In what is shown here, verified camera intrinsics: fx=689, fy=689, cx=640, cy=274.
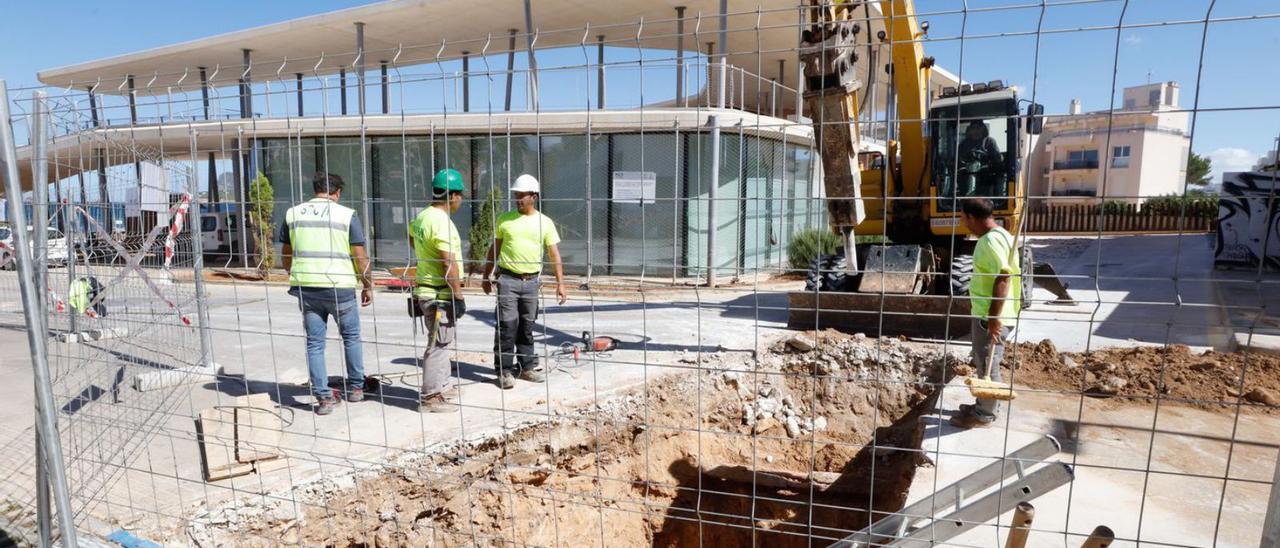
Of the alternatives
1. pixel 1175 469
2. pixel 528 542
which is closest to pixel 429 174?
pixel 528 542

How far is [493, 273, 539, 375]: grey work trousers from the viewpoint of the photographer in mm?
5188

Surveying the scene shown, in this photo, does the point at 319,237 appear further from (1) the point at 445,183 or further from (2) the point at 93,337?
(2) the point at 93,337

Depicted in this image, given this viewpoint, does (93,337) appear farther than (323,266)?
Yes

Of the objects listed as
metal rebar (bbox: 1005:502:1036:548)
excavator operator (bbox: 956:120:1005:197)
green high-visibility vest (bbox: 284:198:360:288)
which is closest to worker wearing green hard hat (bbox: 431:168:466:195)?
green high-visibility vest (bbox: 284:198:360:288)

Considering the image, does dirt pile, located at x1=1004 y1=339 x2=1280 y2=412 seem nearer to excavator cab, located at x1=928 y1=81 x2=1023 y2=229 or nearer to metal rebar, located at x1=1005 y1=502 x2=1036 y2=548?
excavator cab, located at x1=928 y1=81 x2=1023 y2=229

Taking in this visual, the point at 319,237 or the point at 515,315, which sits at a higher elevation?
the point at 319,237

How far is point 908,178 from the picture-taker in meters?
8.19

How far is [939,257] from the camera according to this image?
26.2 ft

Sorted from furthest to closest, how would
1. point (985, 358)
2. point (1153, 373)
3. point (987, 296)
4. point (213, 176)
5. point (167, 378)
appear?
point (213, 176)
point (1153, 373)
point (167, 378)
point (985, 358)
point (987, 296)

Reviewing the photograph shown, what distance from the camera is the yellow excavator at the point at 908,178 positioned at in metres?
6.33

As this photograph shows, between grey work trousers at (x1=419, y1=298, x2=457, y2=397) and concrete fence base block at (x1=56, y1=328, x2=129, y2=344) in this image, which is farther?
grey work trousers at (x1=419, y1=298, x2=457, y2=397)

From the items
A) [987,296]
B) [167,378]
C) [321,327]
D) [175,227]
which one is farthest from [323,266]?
[987,296]

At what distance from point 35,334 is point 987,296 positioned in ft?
15.9

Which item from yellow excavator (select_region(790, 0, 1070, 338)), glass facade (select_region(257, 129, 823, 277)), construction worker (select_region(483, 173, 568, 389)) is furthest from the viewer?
glass facade (select_region(257, 129, 823, 277))
